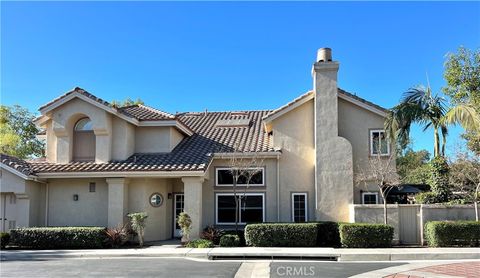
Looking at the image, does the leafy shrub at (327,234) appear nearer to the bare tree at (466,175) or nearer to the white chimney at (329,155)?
the white chimney at (329,155)

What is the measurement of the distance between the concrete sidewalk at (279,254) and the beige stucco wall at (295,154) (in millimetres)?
4378

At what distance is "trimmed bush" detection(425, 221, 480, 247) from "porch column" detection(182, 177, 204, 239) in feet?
31.8

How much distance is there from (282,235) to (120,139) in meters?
9.10

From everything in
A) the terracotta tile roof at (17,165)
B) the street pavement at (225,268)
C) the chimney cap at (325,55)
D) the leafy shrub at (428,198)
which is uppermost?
the chimney cap at (325,55)

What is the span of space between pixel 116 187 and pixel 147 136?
3297 millimetres

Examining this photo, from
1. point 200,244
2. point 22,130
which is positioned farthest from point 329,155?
point 22,130

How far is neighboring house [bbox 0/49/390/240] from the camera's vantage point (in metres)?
19.8

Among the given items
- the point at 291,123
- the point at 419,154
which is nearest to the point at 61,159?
the point at 291,123

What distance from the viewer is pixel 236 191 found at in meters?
21.2

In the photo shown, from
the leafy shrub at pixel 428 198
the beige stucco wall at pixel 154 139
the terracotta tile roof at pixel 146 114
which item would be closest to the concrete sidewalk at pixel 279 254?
the leafy shrub at pixel 428 198

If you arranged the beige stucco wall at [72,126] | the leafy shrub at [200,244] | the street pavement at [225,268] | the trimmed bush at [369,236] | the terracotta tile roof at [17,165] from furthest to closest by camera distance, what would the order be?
the beige stucco wall at [72,126], the terracotta tile roof at [17,165], the leafy shrub at [200,244], the trimmed bush at [369,236], the street pavement at [225,268]

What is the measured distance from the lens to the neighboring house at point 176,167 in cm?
1980

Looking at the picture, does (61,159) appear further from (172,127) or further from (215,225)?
(215,225)

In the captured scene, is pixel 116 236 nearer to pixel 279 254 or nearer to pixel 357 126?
pixel 279 254
